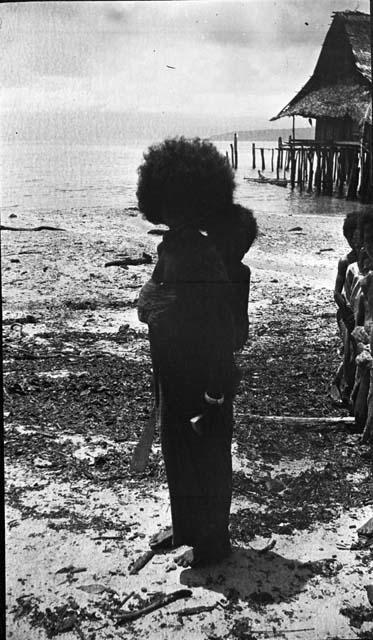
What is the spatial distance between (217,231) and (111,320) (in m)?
5.50

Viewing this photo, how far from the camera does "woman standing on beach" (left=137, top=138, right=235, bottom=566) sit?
270 centimetres

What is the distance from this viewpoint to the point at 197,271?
2.82 metres

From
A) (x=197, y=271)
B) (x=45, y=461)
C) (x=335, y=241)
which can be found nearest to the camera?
(x=197, y=271)

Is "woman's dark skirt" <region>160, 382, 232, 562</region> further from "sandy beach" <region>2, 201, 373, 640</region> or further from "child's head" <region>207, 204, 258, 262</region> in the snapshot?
"child's head" <region>207, 204, 258, 262</region>

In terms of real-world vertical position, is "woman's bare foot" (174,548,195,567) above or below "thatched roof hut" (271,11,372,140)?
below

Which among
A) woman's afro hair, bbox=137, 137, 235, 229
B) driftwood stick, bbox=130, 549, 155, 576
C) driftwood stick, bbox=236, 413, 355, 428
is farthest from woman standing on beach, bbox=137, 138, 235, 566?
driftwood stick, bbox=236, 413, 355, 428

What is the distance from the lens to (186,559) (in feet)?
10.9

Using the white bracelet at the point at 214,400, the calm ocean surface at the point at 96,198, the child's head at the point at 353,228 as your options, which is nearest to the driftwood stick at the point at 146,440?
the white bracelet at the point at 214,400

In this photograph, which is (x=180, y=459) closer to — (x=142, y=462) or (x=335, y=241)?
(x=142, y=462)

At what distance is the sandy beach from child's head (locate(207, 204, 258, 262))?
1633 mm

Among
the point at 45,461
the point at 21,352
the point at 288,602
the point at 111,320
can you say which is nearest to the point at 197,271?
the point at 288,602

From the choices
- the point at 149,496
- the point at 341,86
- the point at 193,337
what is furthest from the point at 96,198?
the point at 193,337

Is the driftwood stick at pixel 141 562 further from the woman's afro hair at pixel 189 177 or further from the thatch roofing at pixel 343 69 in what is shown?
the thatch roofing at pixel 343 69

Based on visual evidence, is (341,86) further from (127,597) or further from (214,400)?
(127,597)
